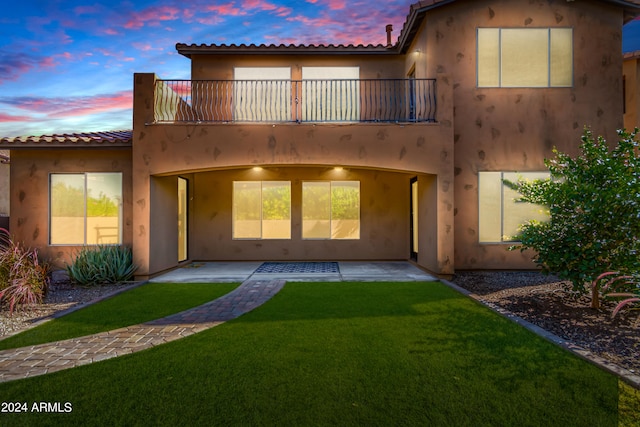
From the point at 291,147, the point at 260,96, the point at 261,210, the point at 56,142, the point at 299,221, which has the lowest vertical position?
the point at 299,221

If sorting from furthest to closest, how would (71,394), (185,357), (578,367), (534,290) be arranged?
(534,290) < (185,357) < (578,367) < (71,394)

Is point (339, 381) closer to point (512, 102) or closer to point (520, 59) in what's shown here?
point (512, 102)

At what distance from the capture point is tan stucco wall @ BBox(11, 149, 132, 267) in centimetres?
1001

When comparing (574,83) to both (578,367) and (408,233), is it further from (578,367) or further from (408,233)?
(578,367)

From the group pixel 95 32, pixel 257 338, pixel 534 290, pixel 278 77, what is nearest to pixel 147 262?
pixel 257 338

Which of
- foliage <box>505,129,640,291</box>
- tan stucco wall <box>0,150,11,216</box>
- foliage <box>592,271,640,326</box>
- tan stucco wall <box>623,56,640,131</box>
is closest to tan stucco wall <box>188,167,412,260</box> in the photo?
foliage <box>505,129,640,291</box>

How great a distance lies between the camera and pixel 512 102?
9906 mm

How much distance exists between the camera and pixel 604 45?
32.8ft

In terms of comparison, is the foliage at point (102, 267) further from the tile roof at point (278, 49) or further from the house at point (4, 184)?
the house at point (4, 184)

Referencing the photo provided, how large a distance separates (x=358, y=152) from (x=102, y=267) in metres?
6.53

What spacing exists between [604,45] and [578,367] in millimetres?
10058

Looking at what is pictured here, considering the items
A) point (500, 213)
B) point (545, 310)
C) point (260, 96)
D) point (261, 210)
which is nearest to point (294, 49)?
point (260, 96)

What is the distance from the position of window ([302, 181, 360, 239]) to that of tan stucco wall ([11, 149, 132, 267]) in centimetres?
524

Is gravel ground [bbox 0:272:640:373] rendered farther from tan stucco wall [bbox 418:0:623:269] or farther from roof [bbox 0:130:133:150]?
roof [bbox 0:130:133:150]
